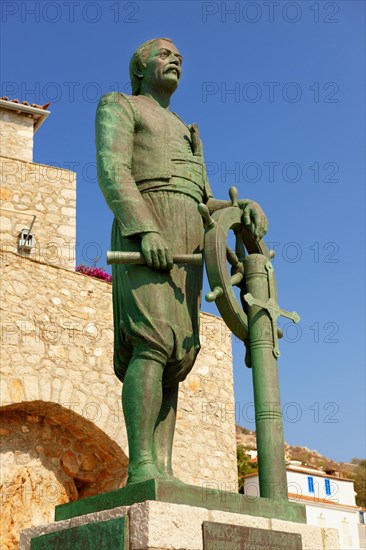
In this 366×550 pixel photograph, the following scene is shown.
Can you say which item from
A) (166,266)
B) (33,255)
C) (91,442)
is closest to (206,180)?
(166,266)

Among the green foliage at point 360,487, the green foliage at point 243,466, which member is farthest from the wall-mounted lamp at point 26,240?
the green foliage at point 360,487

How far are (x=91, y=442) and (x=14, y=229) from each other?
4.34 metres

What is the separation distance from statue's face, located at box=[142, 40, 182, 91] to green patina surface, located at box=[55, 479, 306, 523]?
221 centimetres

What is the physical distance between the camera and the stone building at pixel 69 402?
8508mm

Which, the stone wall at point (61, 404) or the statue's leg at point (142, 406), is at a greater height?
the stone wall at point (61, 404)

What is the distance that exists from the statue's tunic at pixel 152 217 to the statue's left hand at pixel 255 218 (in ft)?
0.83

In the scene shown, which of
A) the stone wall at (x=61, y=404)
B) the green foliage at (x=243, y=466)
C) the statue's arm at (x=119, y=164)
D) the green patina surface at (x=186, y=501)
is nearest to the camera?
the green patina surface at (x=186, y=501)

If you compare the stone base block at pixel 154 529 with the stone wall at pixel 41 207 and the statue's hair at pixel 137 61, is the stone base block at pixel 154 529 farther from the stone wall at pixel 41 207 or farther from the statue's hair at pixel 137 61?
the stone wall at pixel 41 207

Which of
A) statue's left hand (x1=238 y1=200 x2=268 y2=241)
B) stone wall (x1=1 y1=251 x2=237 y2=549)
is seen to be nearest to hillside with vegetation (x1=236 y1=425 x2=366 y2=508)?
stone wall (x1=1 y1=251 x2=237 y2=549)

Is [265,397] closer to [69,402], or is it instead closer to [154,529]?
[154,529]

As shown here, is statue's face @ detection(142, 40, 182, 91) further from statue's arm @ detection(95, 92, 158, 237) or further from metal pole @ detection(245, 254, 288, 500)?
metal pole @ detection(245, 254, 288, 500)

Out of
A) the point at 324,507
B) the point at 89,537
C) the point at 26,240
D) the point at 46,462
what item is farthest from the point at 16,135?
the point at 324,507

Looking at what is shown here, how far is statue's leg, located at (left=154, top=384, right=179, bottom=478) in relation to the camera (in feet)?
12.7

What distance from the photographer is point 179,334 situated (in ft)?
12.6
